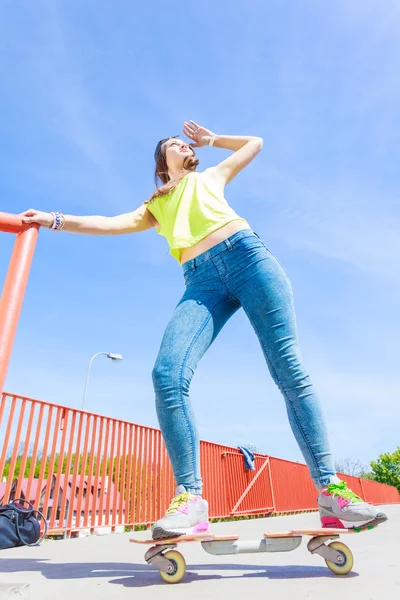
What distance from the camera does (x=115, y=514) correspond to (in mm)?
5434

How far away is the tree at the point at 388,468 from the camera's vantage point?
35.9 meters

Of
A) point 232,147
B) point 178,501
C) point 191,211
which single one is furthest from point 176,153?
point 178,501

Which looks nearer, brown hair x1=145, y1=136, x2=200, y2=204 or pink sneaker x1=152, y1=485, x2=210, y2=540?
pink sneaker x1=152, y1=485, x2=210, y2=540

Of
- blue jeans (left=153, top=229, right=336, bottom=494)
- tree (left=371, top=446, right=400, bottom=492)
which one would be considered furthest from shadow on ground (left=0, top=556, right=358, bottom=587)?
tree (left=371, top=446, right=400, bottom=492)

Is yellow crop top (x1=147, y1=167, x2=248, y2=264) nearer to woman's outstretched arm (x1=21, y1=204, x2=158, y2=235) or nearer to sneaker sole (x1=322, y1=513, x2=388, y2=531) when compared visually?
woman's outstretched arm (x1=21, y1=204, x2=158, y2=235)

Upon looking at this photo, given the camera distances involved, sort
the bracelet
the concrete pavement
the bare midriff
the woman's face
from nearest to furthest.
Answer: the concrete pavement
the bracelet
the bare midriff
the woman's face

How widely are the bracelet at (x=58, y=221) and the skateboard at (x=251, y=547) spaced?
51.7 inches

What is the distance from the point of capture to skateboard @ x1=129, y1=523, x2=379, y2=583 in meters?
1.44

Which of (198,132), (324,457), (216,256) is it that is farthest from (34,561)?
(198,132)

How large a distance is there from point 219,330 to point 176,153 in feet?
3.74

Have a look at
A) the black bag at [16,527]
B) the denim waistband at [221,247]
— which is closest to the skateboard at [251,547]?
the black bag at [16,527]

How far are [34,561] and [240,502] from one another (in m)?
7.10

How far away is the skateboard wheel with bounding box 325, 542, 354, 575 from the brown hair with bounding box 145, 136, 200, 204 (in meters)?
1.76

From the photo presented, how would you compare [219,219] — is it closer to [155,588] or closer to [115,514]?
[155,588]
